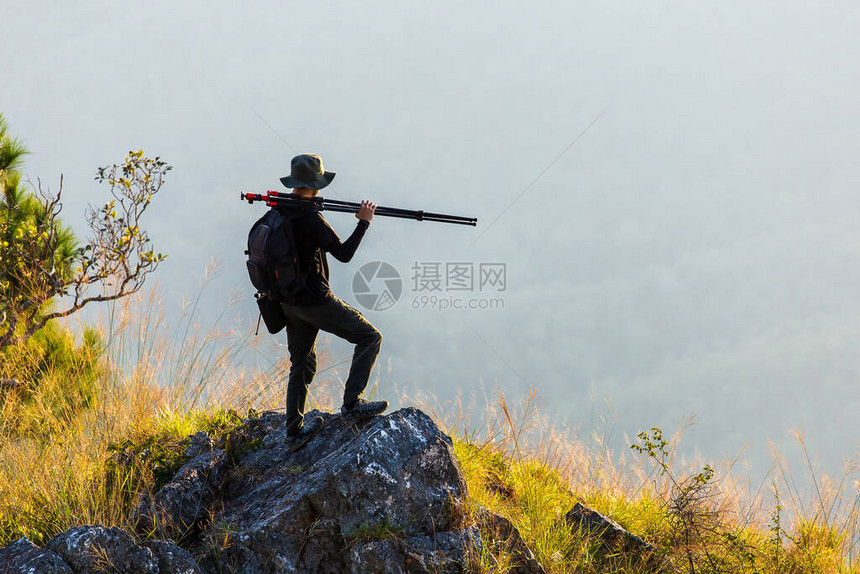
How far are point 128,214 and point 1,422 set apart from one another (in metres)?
3.46

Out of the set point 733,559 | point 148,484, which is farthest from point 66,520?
point 733,559

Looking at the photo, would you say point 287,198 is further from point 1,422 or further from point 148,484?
point 1,422

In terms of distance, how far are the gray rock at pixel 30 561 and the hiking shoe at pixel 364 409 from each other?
96.1 inches

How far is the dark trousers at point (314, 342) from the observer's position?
6.08m

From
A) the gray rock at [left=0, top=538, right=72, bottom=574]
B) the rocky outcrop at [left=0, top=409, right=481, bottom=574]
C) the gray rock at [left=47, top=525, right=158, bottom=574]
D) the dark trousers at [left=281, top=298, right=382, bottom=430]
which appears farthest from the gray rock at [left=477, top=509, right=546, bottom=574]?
the gray rock at [left=0, top=538, right=72, bottom=574]

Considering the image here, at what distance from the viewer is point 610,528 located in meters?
6.73

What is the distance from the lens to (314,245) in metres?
5.98

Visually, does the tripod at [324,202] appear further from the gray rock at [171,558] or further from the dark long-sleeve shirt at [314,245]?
the gray rock at [171,558]

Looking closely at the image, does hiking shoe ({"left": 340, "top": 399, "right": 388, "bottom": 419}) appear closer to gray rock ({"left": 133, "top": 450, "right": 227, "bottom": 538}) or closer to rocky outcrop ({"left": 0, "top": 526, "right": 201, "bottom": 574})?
gray rock ({"left": 133, "top": 450, "right": 227, "bottom": 538})

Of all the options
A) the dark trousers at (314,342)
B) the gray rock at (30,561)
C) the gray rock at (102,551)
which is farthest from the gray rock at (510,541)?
the gray rock at (30,561)

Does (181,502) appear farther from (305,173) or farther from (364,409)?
(305,173)

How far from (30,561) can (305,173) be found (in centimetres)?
355

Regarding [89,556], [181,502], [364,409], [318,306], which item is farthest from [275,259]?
[89,556]

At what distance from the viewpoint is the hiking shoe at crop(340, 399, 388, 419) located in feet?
20.8
